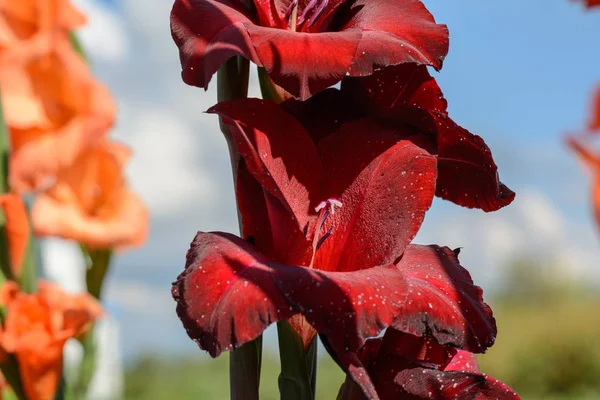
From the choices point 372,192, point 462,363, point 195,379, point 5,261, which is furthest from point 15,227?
point 195,379

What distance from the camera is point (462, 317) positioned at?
1.84 feet

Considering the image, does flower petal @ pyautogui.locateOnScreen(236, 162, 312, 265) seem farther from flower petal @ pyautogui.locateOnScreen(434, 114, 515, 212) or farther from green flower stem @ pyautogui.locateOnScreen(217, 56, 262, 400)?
flower petal @ pyautogui.locateOnScreen(434, 114, 515, 212)

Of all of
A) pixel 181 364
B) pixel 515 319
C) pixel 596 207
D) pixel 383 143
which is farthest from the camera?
pixel 515 319

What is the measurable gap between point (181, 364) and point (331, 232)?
667 cm

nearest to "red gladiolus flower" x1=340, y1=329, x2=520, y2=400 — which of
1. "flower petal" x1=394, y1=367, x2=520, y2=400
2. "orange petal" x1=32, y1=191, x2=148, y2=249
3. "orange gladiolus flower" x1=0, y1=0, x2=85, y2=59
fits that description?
"flower petal" x1=394, y1=367, x2=520, y2=400

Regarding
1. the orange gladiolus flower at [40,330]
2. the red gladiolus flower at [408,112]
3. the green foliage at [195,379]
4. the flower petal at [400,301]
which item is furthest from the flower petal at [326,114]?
the green foliage at [195,379]

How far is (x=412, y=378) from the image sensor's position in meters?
0.58

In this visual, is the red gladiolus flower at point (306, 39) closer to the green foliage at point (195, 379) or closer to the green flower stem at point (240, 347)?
the green flower stem at point (240, 347)

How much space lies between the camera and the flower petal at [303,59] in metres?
0.52

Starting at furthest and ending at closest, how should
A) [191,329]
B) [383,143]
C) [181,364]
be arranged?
[181,364] → [383,143] → [191,329]

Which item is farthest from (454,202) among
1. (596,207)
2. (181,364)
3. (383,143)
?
(181,364)

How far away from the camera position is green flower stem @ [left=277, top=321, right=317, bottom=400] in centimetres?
56

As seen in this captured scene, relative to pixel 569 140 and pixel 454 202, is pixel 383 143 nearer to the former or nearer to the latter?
pixel 454 202

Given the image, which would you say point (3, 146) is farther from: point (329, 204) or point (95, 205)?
point (329, 204)
